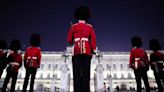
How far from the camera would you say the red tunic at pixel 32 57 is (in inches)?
349

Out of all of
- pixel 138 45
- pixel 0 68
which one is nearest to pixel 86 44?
pixel 138 45

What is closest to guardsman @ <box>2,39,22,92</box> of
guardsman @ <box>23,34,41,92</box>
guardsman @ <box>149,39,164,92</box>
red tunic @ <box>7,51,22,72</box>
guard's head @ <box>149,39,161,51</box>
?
red tunic @ <box>7,51,22,72</box>

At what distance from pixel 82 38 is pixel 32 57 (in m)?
3.71

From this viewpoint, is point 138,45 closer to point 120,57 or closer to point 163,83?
point 163,83

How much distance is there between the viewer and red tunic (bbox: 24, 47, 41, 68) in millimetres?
8875

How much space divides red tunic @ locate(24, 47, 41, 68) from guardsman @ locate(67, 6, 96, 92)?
3215mm

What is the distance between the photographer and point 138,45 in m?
10.2

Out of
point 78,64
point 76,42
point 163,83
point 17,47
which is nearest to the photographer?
point 78,64

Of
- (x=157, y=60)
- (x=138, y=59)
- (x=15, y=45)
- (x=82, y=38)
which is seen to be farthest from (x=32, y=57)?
(x=157, y=60)

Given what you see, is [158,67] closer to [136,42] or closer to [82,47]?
[136,42]

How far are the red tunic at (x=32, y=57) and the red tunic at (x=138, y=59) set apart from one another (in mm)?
4201

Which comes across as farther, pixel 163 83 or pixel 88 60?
pixel 163 83

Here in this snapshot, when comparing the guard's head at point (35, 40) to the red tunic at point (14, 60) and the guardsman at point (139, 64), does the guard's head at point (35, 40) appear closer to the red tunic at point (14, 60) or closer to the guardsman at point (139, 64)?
the red tunic at point (14, 60)

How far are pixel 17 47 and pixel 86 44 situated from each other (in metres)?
5.45
